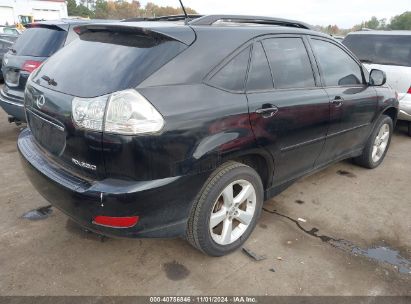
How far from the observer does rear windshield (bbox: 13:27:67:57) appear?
4.82m

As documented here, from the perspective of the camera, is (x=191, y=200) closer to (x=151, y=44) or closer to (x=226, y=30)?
(x=151, y=44)

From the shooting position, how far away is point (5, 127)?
19.5 ft

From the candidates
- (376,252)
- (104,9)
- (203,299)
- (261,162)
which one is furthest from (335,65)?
(104,9)

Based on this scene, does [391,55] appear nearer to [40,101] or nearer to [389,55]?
[389,55]

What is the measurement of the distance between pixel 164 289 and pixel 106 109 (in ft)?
4.12

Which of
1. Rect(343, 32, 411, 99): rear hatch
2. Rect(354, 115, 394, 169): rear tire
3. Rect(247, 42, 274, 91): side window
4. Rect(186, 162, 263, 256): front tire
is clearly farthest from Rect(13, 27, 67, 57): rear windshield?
Rect(343, 32, 411, 99): rear hatch

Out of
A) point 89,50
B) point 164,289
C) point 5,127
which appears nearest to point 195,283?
point 164,289

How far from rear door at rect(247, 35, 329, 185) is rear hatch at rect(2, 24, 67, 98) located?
318 centimetres

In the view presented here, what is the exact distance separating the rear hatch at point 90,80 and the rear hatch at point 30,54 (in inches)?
92.4

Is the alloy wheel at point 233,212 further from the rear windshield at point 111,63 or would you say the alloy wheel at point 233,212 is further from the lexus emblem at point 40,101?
the lexus emblem at point 40,101

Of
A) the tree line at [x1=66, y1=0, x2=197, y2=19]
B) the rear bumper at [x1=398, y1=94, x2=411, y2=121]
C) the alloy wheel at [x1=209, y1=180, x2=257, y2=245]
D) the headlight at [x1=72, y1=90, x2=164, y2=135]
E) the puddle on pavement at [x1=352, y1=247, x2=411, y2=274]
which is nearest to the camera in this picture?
the headlight at [x1=72, y1=90, x2=164, y2=135]

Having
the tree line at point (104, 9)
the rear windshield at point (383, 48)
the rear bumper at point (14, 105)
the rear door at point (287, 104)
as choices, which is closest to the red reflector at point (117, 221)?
the rear door at point (287, 104)

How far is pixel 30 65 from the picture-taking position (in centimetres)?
473

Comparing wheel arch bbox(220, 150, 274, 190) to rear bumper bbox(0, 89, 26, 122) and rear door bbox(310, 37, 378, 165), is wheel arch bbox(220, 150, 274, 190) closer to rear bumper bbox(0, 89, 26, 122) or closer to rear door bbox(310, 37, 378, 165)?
Answer: rear door bbox(310, 37, 378, 165)
